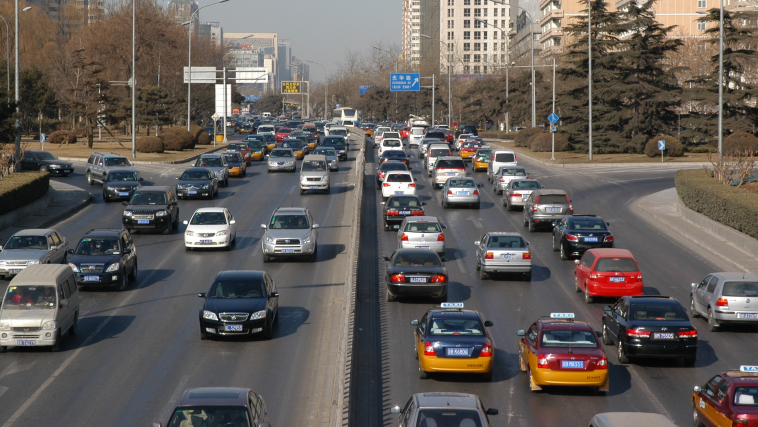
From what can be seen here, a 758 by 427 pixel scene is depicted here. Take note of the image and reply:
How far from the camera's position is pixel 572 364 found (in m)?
14.4

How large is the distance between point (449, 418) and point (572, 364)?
15.7 feet

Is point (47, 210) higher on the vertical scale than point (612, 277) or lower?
higher

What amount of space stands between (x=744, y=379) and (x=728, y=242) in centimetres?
1972

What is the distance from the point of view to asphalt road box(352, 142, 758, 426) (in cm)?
1427

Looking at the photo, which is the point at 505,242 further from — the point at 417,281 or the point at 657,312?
the point at 657,312

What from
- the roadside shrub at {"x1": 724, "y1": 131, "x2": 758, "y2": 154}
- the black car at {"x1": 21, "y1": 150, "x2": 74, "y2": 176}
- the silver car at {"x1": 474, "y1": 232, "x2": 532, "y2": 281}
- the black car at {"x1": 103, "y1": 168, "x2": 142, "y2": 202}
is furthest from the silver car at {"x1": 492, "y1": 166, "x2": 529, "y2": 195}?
the black car at {"x1": 21, "y1": 150, "x2": 74, "y2": 176}

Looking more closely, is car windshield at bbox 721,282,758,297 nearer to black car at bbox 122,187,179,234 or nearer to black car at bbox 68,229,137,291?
black car at bbox 68,229,137,291

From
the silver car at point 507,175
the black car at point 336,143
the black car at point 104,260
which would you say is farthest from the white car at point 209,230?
the black car at point 336,143

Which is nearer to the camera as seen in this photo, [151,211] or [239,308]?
[239,308]

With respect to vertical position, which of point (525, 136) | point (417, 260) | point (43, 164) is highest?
point (525, 136)

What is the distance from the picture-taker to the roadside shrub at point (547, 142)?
6769 cm

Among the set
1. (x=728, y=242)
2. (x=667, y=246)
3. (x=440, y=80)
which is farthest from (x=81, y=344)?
(x=440, y=80)

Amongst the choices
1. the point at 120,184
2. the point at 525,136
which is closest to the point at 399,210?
the point at 120,184

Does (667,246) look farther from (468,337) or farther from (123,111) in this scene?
(123,111)
